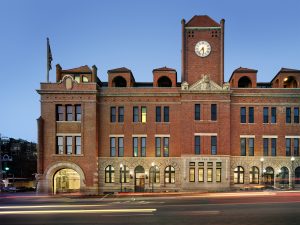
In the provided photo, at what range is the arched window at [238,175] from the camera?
131ft

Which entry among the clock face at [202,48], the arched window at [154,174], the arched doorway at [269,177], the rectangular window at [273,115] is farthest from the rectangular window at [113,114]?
the arched doorway at [269,177]

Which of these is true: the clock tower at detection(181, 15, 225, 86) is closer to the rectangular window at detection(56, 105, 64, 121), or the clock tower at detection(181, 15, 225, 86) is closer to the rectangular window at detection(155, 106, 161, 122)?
the rectangular window at detection(155, 106, 161, 122)

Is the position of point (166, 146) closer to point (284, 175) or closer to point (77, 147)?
point (77, 147)

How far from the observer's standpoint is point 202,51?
40.8 meters

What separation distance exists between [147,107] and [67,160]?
12.7 m

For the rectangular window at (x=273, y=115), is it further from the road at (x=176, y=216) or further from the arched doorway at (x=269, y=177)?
the road at (x=176, y=216)

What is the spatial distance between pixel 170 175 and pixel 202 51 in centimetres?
1748

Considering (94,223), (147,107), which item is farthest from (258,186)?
(94,223)

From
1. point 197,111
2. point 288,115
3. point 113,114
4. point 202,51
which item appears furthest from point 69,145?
point 288,115

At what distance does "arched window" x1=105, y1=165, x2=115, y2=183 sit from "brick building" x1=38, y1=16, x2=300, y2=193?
0.45 feet

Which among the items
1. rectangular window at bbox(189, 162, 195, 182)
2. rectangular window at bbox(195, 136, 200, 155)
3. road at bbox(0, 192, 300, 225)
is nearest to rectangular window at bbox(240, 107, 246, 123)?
rectangular window at bbox(195, 136, 200, 155)

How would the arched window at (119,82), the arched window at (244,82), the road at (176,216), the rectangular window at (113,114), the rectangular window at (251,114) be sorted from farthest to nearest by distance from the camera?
the arched window at (119,82), the arched window at (244,82), the rectangular window at (113,114), the rectangular window at (251,114), the road at (176,216)

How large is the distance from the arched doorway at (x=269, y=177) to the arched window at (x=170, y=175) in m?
12.4

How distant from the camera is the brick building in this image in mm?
39094
